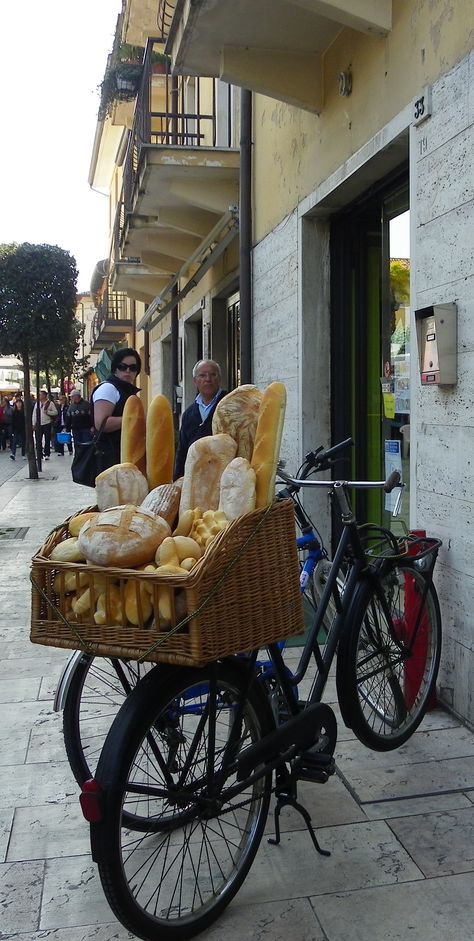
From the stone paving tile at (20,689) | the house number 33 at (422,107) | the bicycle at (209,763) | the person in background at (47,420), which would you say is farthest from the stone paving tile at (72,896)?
the person in background at (47,420)

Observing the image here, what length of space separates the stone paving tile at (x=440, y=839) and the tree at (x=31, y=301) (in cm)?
1421

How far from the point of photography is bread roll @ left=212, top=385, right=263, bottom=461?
2586mm

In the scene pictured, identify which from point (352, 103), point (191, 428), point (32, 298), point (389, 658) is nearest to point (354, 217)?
point (352, 103)

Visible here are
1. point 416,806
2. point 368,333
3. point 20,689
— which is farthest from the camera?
point 368,333

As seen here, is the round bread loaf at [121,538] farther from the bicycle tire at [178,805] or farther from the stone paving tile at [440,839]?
the stone paving tile at [440,839]

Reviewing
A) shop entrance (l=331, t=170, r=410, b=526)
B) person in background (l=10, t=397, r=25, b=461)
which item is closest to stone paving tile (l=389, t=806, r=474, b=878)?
shop entrance (l=331, t=170, r=410, b=526)

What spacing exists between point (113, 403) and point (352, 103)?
90.5 inches

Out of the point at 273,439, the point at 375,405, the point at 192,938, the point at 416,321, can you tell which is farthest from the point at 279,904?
the point at 375,405

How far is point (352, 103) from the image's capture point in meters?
5.15

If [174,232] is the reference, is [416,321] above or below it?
below

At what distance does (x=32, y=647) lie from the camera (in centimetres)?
516

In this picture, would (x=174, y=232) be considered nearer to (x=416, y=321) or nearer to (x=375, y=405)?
(x=375, y=405)

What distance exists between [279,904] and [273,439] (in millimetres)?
1348

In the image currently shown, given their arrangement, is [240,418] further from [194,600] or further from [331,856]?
[331,856]
